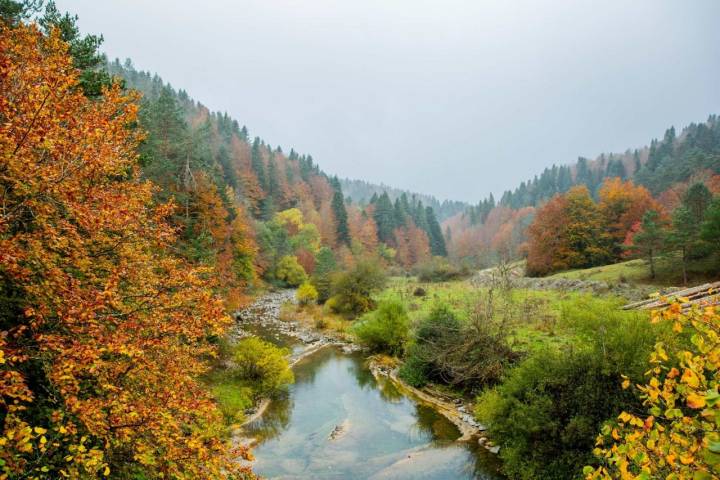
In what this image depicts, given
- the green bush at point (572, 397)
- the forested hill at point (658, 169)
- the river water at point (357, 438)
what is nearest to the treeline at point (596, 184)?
the forested hill at point (658, 169)

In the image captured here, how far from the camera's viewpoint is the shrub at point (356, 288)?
136 feet

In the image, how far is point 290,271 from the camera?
215 feet

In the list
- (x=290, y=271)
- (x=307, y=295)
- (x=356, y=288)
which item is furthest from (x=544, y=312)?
(x=290, y=271)

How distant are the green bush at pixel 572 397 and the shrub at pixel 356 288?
27201 mm

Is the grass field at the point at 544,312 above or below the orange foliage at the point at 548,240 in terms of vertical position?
below

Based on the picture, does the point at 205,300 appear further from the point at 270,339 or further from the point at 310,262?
the point at 310,262

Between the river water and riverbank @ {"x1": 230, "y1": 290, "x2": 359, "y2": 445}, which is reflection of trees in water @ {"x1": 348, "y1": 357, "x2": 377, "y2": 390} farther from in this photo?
riverbank @ {"x1": 230, "y1": 290, "x2": 359, "y2": 445}

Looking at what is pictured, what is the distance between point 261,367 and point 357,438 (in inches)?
273

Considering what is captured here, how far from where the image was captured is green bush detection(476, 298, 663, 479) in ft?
39.7

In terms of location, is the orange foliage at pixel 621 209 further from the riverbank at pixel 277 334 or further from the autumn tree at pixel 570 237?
the riverbank at pixel 277 334

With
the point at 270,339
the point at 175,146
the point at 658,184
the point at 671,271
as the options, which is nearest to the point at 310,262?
the point at 270,339

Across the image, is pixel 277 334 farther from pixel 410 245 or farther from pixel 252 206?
pixel 410 245

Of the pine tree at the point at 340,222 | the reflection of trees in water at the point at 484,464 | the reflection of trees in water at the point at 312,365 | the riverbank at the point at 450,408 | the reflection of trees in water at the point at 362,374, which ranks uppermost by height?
the pine tree at the point at 340,222

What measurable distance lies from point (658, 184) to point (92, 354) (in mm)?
111818
